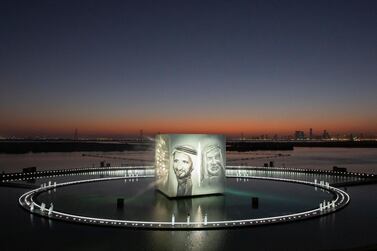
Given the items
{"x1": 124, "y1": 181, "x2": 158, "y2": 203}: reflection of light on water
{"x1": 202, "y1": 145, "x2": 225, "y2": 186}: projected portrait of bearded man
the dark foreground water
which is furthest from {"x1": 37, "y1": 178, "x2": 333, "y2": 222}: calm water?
the dark foreground water

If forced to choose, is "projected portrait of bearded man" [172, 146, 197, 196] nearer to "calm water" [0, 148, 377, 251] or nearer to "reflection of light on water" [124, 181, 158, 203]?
"calm water" [0, 148, 377, 251]

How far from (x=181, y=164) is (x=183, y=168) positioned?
0.34 m

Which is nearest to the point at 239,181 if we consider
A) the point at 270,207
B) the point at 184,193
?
the point at 184,193

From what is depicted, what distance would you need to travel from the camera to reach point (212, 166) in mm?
26109

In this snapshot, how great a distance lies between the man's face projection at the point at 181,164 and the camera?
81.6 feet

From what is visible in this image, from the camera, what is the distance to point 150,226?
650 inches

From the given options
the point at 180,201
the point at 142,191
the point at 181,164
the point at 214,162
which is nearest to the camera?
the point at 180,201

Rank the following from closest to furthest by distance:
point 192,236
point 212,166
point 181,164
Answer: point 192,236 → point 181,164 → point 212,166

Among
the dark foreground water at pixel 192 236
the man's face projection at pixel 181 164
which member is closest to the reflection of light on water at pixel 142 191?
the man's face projection at pixel 181 164

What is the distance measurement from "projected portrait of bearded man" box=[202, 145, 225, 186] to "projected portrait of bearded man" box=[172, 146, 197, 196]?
1227 mm

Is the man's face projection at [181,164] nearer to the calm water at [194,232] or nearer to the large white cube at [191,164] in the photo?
the large white cube at [191,164]

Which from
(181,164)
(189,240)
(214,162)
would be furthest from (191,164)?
(189,240)

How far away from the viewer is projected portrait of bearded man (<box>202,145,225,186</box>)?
25812 mm

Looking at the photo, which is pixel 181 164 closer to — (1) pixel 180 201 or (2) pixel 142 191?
(1) pixel 180 201
